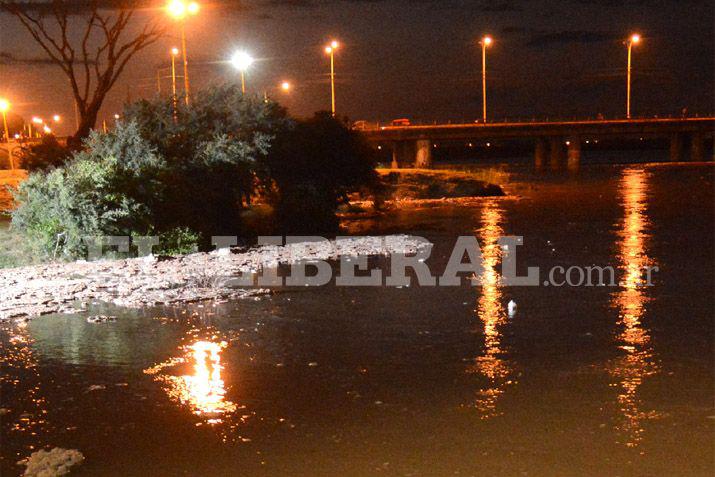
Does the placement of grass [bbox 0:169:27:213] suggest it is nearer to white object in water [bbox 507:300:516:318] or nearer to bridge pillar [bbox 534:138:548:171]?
white object in water [bbox 507:300:516:318]

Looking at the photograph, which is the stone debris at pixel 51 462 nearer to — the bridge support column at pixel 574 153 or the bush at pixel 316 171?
the bush at pixel 316 171

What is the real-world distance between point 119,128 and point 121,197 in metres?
3.24

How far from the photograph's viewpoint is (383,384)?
27.1 feet

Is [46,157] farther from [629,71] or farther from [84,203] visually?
[629,71]

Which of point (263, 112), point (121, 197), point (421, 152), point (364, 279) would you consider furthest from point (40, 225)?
point (421, 152)

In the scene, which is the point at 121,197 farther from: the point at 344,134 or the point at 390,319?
the point at 344,134

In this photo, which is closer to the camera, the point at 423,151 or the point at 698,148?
the point at 423,151

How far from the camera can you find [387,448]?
6.46m

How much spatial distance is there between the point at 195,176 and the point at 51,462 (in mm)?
17325

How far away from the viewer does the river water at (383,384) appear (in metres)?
6.33

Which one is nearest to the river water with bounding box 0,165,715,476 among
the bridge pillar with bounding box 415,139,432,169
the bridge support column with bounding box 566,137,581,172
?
the bridge pillar with bounding box 415,139,432,169

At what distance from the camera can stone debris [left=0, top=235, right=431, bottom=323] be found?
13.1 meters

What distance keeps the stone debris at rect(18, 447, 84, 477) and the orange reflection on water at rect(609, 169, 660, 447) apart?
4.08 meters

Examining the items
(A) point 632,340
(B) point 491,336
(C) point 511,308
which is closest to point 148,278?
(C) point 511,308
